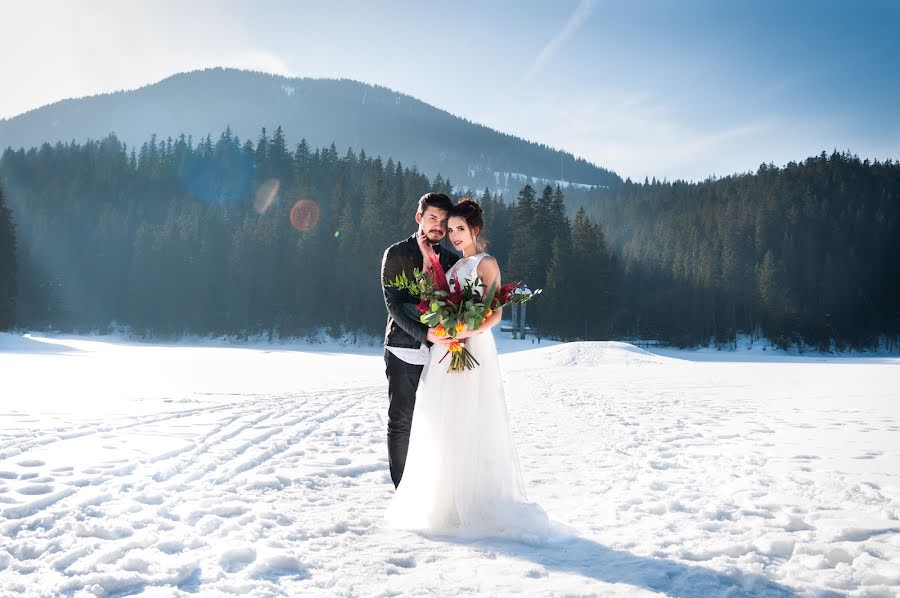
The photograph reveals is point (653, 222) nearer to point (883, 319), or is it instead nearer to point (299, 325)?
point (883, 319)

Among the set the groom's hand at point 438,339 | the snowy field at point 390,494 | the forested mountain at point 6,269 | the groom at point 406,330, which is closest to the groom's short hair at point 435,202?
the groom at point 406,330

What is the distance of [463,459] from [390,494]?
1.53 meters

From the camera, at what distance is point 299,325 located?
54062 mm

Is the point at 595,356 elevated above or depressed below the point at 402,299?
below

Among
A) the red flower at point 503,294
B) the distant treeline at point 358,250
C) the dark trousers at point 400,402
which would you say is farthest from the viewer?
the distant treeline at point 358,250

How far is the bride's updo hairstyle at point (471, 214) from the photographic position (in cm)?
450

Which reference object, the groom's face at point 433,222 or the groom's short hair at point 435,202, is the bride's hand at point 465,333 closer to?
the groom's face at point 433,222

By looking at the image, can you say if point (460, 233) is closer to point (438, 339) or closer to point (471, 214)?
point (471, 214)

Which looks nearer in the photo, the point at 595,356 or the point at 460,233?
the point at 460,233

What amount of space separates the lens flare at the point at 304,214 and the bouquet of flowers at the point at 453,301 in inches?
2250

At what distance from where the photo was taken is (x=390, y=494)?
18.2 feet

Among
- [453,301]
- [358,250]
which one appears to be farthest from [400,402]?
[358,250]

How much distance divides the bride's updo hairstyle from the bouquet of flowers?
0.43 m

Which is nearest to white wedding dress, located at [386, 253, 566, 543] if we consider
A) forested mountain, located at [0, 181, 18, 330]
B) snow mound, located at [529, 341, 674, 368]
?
snow mound, located at [529, 341, 674, 368]
